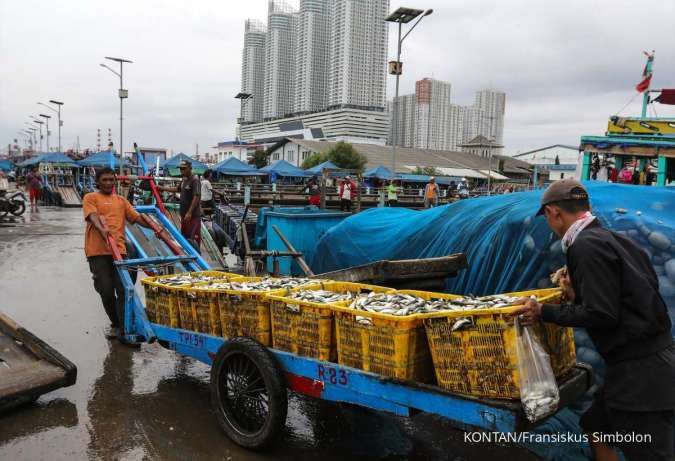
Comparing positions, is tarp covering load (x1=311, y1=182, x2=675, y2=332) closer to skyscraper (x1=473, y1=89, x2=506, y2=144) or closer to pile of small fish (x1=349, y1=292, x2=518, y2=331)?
pile of small fish (x1=349, y1=292, x2=518, y2=331)

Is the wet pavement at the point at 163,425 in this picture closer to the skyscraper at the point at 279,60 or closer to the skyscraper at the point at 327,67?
the skyscraper at the point at 327,67

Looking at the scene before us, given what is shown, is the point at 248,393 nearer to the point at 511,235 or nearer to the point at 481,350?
the point at 481,350

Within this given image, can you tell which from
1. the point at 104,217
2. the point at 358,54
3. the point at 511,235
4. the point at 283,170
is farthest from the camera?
the point at 358,54

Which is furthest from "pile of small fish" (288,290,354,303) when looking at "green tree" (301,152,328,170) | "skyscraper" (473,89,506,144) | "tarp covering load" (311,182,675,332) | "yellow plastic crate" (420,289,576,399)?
"skyscraper" (473,89,506,144)

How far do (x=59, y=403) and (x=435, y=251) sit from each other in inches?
158

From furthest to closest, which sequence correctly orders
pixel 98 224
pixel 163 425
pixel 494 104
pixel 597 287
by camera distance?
pixel 494 104 < pixel 98 224 < pixel 163 425 < pixel 597 287

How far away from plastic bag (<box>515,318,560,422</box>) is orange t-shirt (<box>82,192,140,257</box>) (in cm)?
459

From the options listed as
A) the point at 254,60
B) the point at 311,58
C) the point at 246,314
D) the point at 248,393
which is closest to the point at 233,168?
the point at 246,314

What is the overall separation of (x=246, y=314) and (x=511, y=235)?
8.21 ft

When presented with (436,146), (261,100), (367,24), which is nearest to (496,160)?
(367,24)

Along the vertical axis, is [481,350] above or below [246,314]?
above

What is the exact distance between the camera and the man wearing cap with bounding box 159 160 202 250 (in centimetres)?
943

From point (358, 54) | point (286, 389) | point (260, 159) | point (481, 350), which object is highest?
point (358, 54)

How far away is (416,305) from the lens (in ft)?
10.7
